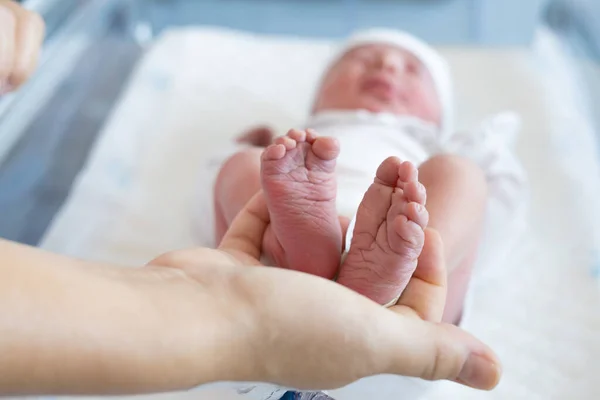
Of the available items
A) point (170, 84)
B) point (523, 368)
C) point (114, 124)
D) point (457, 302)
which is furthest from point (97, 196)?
point (523, 368)

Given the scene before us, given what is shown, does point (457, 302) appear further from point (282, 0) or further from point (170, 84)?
point (282, 0)

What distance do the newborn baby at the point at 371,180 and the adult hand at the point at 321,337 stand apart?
12cm

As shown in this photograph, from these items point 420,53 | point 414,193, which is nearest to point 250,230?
point 414,193

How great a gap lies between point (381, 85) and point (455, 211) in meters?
0.46

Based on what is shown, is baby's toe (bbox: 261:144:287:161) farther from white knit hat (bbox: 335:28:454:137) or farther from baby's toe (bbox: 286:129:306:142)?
white knit hat (bbox: 335:28:454:137)

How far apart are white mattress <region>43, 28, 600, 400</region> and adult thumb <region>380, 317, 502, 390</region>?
0.32 meters

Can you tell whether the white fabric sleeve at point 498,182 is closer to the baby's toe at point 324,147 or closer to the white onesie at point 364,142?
the white onesie at point 364,142

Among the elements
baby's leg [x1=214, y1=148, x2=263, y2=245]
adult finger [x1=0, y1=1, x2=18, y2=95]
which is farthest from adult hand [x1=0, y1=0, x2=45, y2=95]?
baby's leg [x1=214, y1=148, x2=263, y2=245]

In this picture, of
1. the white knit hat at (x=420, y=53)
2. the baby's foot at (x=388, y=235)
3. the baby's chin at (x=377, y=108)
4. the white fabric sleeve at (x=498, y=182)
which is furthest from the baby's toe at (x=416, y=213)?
the white knit hat at (x=420, y=53)

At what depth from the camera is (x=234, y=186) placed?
961 mm

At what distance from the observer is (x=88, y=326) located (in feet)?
1.55

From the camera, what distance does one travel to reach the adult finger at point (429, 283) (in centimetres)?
69

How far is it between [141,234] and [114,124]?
334 mm

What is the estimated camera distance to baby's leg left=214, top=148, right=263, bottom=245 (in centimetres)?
94
